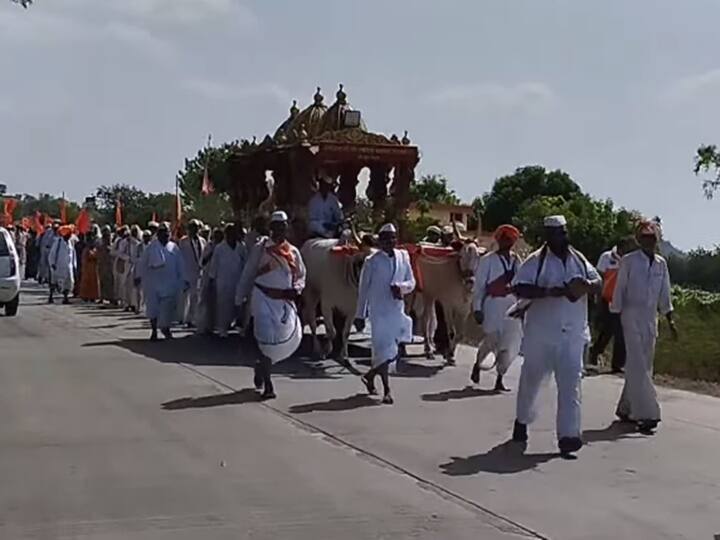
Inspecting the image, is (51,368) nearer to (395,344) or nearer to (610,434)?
(395,344)

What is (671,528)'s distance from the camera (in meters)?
8.79

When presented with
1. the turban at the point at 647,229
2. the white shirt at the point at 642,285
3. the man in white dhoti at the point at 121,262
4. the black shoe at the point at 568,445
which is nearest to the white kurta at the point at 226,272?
the man in white dhoti at the point at 121,262

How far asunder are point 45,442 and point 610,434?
199 inches

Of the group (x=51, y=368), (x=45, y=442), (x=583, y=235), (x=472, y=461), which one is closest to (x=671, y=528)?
(x=472, y=461)

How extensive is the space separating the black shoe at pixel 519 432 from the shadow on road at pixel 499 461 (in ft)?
0.14

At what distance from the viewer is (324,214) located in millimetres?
20547

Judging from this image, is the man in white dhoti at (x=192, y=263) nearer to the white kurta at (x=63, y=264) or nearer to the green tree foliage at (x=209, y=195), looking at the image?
the green tree foliage at (x=209, y=195)

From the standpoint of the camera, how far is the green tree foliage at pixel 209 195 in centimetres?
3722

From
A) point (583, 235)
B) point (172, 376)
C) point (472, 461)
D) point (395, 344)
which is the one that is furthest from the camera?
point (583, 235)

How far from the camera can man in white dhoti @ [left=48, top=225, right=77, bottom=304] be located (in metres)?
34.0

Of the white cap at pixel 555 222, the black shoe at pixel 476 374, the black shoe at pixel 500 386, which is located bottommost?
the black shoe at pixel 500 386

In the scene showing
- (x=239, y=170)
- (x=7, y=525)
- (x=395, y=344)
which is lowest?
(x=7, y=525)

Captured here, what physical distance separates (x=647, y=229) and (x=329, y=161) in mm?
8326

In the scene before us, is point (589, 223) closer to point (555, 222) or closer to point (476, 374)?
point (476, 374)
